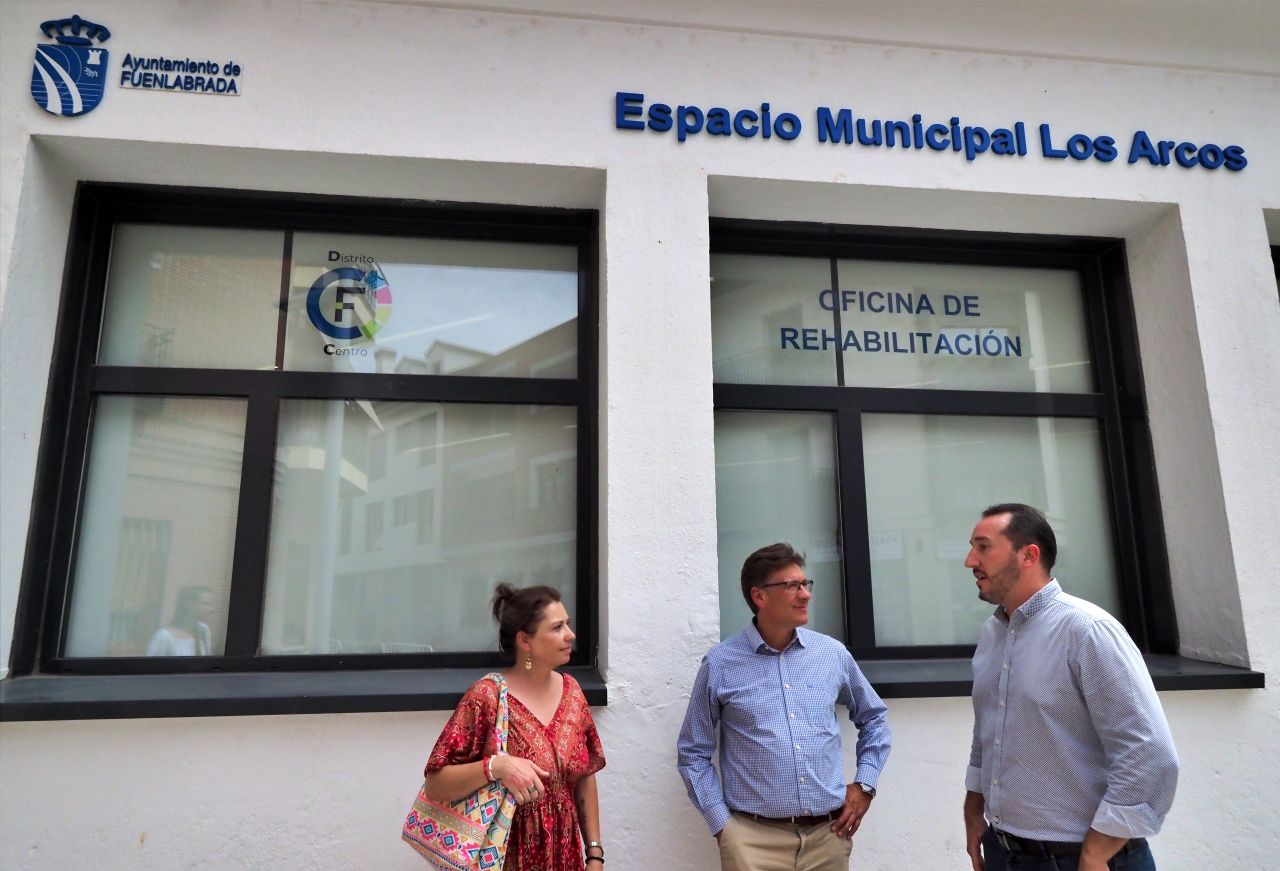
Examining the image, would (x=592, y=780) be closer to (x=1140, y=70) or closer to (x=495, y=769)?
(x=495, y=769)

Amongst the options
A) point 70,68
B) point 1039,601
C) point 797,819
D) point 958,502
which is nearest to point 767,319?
point 958,502

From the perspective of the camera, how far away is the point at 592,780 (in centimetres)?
271

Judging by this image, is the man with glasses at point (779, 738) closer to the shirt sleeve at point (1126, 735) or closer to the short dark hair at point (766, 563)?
the short dark hair at point (766, 563)

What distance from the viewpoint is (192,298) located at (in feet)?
12.9

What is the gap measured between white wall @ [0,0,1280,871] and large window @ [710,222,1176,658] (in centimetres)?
21

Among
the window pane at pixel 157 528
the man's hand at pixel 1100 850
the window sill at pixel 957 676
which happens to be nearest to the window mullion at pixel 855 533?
the window sill at pixel 957 676

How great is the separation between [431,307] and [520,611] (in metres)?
1.99

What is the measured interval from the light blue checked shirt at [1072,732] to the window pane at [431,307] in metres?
2.38

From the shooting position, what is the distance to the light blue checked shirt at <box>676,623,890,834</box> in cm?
276

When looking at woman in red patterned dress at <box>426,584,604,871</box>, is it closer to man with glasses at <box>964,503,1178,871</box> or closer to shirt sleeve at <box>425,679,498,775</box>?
shirt sleeve at <box>425,679,498,775</box>

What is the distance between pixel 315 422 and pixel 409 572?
32.8 inches

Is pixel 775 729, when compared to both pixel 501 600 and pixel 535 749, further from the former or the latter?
pixel 501 600

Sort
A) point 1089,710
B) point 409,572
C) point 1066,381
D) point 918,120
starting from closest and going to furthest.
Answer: point 1089,710 < point 409,572 < point 918,120 < point 1066,381

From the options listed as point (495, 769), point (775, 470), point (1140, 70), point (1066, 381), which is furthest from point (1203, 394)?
point (495, 769)
